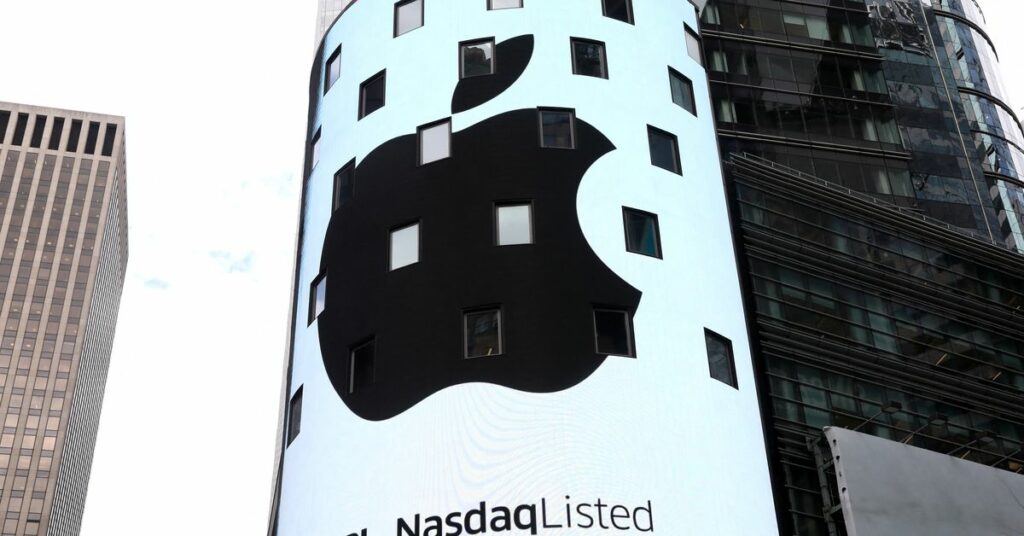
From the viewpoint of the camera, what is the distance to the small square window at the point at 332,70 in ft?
130

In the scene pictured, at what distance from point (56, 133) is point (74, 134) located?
2.71m

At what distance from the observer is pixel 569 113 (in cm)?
3434

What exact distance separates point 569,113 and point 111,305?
6712 inches

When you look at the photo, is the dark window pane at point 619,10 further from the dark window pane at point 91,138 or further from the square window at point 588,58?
the dark window pane at point 91,138

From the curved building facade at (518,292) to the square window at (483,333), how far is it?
6cm

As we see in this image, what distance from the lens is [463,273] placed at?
1210 inches

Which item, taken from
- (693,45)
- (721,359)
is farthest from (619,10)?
(721,359)

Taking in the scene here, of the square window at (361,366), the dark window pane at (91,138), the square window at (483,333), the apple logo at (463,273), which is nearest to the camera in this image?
the apple logo at (463,273)

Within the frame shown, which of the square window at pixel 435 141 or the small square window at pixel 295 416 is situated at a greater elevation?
the square window at pixel 435 141

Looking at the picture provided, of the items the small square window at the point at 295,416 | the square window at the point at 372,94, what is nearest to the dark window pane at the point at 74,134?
the square window at the point at 372,94

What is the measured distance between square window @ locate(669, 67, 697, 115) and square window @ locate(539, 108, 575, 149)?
4.78m

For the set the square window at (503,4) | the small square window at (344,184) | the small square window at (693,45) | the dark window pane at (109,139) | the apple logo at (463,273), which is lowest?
the apple logo at (463,273)

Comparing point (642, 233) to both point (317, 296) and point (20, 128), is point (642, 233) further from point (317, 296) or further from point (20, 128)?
A: point (20, 128)

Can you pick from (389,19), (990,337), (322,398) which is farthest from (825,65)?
(322,398)
